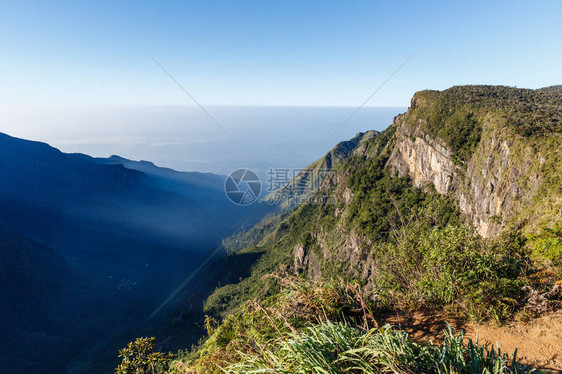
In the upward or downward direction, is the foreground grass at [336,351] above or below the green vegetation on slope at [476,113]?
below

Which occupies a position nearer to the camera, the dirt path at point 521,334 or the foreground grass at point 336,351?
the foreground grass at point 336,351

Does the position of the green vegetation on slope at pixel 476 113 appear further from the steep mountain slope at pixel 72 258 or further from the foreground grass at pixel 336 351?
the steep mountain slope at pixel 72 258

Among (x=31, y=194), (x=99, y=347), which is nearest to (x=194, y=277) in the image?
(x=99, y=347)

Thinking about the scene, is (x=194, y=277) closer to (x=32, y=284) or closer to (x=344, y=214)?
(x=32, y=284)

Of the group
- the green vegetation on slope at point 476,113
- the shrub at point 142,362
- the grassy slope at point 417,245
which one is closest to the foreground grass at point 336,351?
the grassy slope at point 417,245

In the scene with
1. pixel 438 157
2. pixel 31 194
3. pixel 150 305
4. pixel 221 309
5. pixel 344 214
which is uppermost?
pixel 438 157

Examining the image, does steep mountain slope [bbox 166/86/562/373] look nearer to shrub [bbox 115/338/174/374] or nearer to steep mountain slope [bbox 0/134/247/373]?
shrub [bbox 115/338/174/374]
